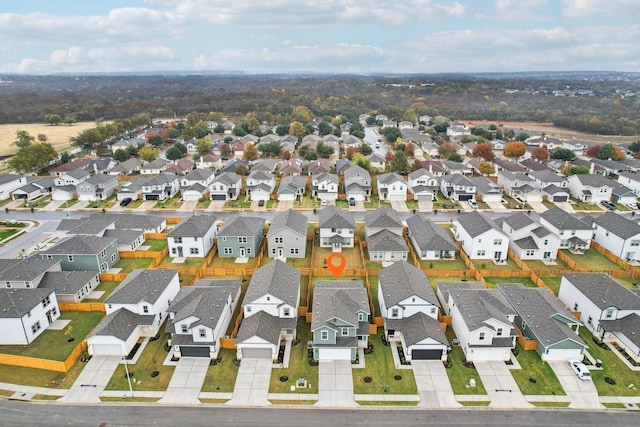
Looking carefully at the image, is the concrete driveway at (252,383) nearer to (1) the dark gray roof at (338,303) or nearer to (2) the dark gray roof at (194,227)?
(1) the dark gray roof at (338,303)

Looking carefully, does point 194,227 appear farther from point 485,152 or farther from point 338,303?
point 485,152

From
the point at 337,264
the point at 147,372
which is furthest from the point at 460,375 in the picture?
the point at 147,372

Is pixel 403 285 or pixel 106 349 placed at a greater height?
pixel 403 285

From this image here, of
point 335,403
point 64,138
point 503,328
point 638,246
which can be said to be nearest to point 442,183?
point 638,246

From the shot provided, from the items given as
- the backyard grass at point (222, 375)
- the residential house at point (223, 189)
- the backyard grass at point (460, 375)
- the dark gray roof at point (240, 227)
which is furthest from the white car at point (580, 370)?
the residential house at point (223, 189)

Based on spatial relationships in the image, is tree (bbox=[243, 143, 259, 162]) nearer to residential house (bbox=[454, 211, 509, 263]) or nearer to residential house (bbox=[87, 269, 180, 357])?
residential house (bbox=[454, 211, 509, 263])

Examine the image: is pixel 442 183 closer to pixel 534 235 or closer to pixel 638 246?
pixel 534 235
